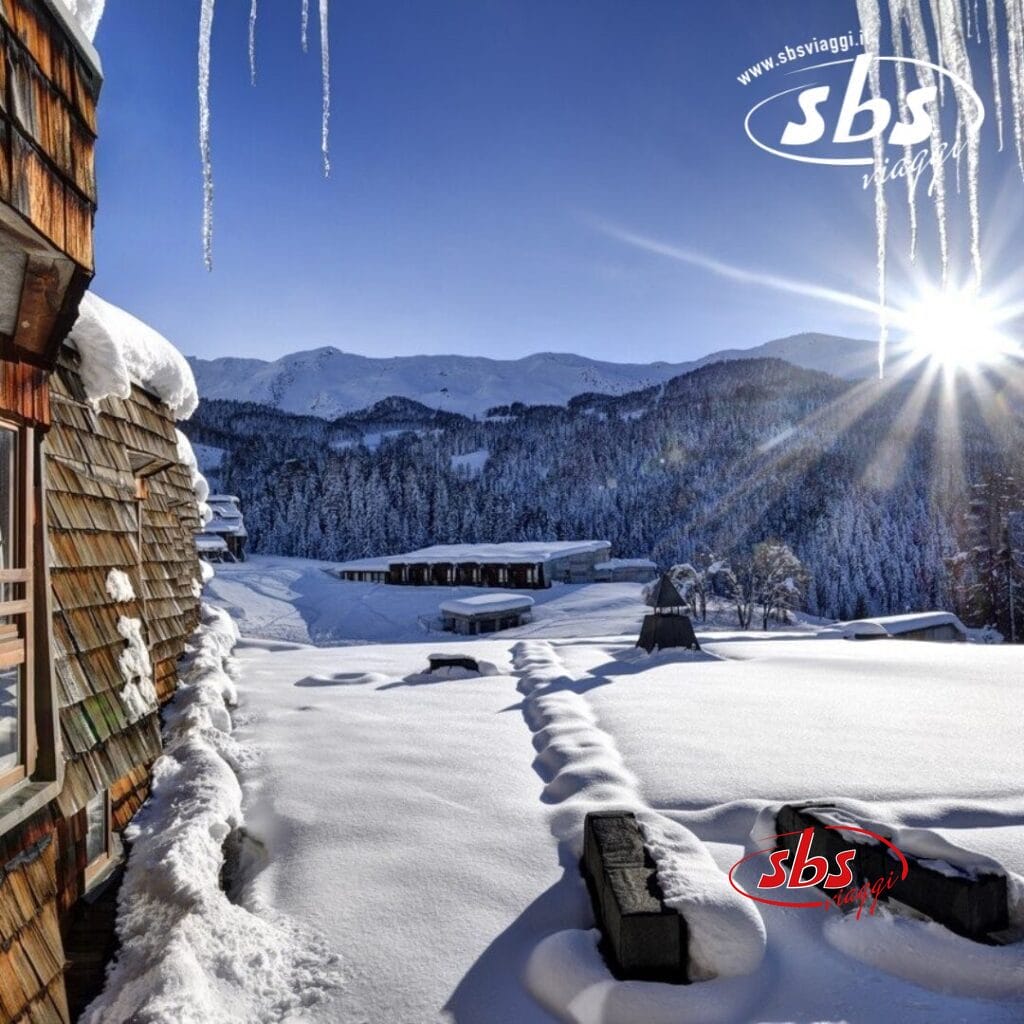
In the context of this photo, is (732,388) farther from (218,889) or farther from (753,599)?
(218,889)

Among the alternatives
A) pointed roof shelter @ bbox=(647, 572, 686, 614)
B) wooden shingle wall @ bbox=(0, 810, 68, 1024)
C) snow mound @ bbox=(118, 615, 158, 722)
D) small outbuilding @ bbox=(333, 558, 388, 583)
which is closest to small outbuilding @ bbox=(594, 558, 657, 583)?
small outbuilding @ bbox=(333, 558, 388, 583)

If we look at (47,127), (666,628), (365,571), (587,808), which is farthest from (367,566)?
(47,127)

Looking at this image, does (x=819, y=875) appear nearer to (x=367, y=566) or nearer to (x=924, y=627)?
(x=924, y=627)

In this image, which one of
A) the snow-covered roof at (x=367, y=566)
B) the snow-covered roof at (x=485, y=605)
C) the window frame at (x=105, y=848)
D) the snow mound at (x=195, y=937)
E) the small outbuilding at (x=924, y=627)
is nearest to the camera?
the snow mound at (x=195, y=937)

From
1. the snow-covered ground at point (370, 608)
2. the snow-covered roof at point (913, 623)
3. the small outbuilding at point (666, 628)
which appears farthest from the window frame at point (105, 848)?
the snow-covered ground at point (370, 608)

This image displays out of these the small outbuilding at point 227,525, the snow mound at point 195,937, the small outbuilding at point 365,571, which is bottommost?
the small outbuilding at point 365,571

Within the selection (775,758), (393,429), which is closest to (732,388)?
(393,429)

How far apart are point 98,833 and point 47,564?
340cm

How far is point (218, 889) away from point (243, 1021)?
1.32 m

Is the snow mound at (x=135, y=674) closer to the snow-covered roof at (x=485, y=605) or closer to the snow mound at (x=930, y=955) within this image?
the snow mound at (x=930, y=955)

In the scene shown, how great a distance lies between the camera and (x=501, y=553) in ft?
160

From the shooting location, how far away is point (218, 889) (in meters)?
4.49

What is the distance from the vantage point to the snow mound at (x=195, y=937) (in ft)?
11.0

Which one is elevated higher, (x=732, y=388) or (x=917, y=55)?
(x=732, y=388)
